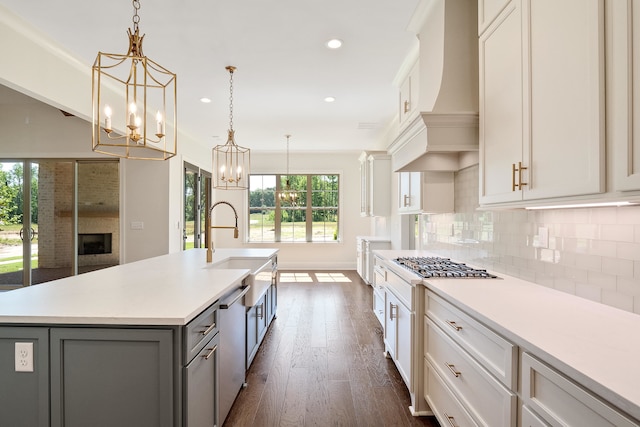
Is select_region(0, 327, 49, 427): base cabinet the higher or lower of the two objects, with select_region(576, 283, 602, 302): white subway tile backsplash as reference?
lower

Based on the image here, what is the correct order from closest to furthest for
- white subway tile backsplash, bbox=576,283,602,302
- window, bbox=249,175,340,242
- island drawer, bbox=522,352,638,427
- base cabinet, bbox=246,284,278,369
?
1. island drawer, bbox=522,352,638,427
2. white subway tile backsplash, bbox=576,283,602,302
3. base cabinet, bbox=246,284,278,369
4. window, bbox=249,175,340,242

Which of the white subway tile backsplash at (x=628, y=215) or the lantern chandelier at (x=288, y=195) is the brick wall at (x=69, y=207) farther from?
the white subway tile backsplash at (x=628, y=215)

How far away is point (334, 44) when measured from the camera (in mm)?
3002

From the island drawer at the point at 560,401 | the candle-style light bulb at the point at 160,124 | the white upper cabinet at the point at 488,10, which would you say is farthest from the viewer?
the candle-style light bulb at the point at 160,124

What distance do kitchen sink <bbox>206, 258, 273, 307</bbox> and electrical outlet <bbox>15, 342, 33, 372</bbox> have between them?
1.27 metres

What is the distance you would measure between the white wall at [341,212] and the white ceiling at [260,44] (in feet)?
9.94

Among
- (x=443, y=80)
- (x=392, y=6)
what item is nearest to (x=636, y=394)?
(x=443, y=80)

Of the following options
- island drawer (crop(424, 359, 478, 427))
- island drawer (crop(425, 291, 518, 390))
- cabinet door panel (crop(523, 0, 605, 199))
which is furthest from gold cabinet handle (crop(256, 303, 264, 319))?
cabinet door panel (crop(523, 0, 605, 199))

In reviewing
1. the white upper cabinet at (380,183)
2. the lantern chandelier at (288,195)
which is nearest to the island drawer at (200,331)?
the white upper cabinet at (380,183)

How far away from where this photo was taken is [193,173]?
266 inches

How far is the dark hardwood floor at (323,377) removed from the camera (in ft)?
7.10

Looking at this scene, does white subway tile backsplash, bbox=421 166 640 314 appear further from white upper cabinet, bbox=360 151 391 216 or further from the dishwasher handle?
white upper cabinet, bbox=360 151 391 216

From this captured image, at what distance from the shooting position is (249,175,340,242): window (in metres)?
8.05

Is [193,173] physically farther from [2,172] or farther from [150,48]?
[150,48]
